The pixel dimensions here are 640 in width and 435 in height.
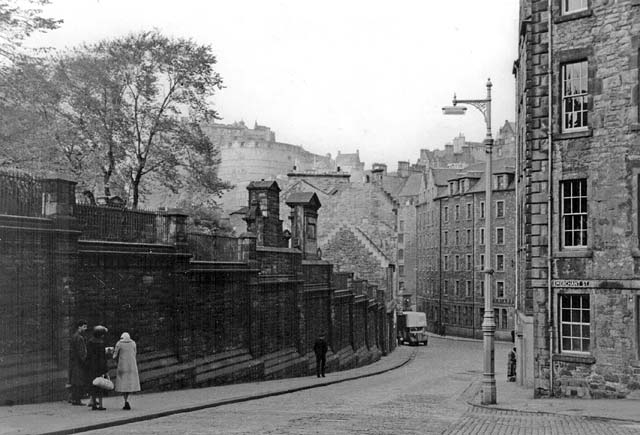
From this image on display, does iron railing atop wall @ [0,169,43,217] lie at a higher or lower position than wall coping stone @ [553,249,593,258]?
higher

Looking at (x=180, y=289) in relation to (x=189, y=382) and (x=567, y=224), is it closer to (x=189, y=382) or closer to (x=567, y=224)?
(x=189, y=382)

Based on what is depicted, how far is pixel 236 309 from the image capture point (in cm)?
2717

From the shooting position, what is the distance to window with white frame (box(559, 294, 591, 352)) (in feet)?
79.1

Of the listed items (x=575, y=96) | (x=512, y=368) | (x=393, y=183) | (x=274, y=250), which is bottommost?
(x=512, y=368)

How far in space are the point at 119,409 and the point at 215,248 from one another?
32.3 feet

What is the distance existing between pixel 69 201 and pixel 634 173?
49.2 feet

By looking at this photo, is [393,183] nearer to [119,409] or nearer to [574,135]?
[574,135]

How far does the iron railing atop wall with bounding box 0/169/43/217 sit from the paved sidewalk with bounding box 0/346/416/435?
12.8ft

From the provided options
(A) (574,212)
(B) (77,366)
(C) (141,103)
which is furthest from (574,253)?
(C) (141,103)

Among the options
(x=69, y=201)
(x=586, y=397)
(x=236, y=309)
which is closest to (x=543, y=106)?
(x=586, y=397)

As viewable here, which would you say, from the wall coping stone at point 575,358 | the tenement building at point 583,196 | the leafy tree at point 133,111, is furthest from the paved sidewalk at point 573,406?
the leafy tree at point 133,111

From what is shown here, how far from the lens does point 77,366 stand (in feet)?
55.3

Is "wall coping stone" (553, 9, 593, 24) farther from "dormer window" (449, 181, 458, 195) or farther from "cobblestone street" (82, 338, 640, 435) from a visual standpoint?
"dormer window" (449, 181, 458, 195)

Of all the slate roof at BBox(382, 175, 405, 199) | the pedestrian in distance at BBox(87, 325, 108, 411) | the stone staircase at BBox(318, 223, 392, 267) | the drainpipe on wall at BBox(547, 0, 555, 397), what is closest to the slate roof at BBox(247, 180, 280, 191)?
the drainpipe on wall at BBox(547, 0, 555, 397)
